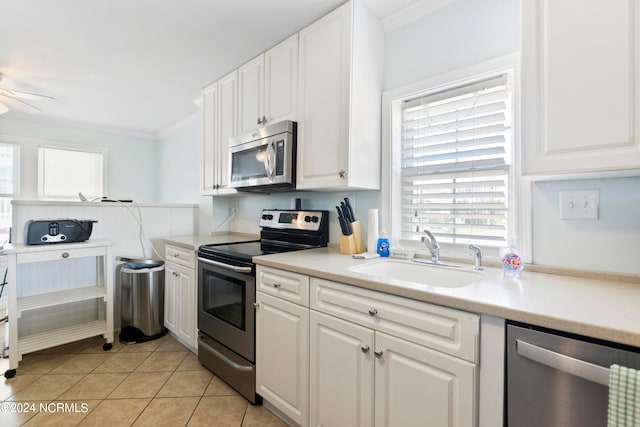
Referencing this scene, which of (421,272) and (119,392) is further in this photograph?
(119,392)

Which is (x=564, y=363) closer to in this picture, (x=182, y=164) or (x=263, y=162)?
(x=263, y=162)

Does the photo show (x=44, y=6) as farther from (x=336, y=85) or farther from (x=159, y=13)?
(x=336, y=85)

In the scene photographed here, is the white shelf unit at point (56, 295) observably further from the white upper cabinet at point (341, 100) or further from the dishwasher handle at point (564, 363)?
the dishwasher handle at point (564, 363)

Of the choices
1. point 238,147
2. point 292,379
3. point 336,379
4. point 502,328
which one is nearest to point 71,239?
point 238,147

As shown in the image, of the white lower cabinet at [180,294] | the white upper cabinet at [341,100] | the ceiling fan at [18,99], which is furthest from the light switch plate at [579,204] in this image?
the ceiling fan at [18,99]

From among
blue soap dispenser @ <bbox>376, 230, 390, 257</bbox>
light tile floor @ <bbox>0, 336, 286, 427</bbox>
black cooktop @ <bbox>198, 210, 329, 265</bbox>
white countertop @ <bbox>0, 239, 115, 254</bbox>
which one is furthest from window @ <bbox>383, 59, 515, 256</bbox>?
white countertop @ <bbox>0, 239, 115, 254</bbox>

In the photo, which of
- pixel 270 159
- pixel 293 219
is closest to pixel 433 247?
pixel 293 219

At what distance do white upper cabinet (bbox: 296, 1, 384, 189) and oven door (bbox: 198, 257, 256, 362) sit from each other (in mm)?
710

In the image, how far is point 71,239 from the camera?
240 centimetres

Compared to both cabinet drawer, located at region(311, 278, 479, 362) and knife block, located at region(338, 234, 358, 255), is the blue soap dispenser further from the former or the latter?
cabinet drawer, located at region(311, 278, 479, 362)

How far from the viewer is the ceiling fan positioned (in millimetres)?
2561

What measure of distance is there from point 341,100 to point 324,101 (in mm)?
131

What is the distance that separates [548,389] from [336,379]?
80cm

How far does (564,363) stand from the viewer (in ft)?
2.56
